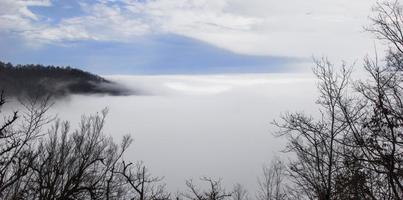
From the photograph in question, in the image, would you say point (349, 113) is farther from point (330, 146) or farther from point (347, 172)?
point (347, 172)

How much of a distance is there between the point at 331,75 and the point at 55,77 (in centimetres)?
10419

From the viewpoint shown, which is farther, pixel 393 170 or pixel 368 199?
pixel 368 199

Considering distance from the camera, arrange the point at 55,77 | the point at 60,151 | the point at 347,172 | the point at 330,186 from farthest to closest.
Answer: the point at 55,77 → the point at 60,151 → the point at 330,186 → the point at 347,172

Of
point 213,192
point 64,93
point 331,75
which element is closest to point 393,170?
point 331,75

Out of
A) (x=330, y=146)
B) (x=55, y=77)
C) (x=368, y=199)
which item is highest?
(x=55, y=77)

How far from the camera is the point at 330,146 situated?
1794 cm

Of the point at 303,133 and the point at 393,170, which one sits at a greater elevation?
the point at 303,133

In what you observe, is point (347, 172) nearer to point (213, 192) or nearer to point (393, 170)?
point (393, 170)

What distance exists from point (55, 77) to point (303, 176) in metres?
104

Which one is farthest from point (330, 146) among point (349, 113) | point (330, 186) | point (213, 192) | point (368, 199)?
point (213, 192)

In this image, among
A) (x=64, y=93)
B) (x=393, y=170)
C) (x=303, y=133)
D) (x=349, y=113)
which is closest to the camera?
(x=393, y=170)

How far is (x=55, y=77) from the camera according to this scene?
383ft

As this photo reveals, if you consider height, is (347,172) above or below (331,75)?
below

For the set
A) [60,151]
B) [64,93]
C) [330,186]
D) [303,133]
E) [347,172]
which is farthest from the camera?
[64,93]
